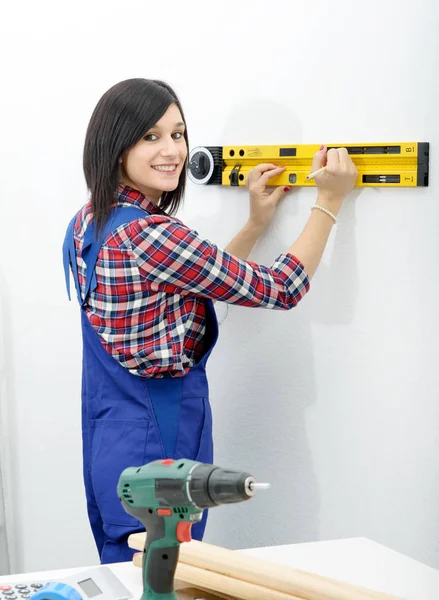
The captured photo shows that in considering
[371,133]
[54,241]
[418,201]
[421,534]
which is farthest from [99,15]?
[421,534]

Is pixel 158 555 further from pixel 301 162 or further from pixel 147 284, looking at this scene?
pixel 301 162

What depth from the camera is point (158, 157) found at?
1.80 meters

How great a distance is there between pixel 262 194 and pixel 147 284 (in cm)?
40

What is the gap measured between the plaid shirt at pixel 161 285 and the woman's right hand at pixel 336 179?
0.15m

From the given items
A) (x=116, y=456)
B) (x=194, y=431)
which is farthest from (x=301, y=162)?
(x=116, y=456)

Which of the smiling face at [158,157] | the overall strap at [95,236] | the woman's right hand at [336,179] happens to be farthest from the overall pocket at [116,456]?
the woman's right hand at [336,179]

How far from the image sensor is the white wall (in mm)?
1809

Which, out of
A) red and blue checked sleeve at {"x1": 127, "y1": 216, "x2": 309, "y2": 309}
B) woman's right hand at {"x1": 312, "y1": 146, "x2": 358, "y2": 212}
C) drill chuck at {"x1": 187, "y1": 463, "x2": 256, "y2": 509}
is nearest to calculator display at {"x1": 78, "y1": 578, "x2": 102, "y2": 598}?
drill chuck at {"x1": 187, "y1": 463, "x2": 256, "y2": 509}

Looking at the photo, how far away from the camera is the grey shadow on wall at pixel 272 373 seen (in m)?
1.96

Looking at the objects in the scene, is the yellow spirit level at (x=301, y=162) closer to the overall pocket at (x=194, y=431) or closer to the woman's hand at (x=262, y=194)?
the woman's hand at (x=262, y=194)

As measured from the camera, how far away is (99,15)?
2271mm

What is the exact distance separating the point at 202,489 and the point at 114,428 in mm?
873

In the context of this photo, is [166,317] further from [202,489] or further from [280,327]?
[202,489]

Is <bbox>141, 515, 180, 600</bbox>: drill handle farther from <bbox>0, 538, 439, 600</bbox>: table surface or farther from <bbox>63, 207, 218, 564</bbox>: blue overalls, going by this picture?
<bbox>63, 207, 218, 564</bbox>: blue overalls
